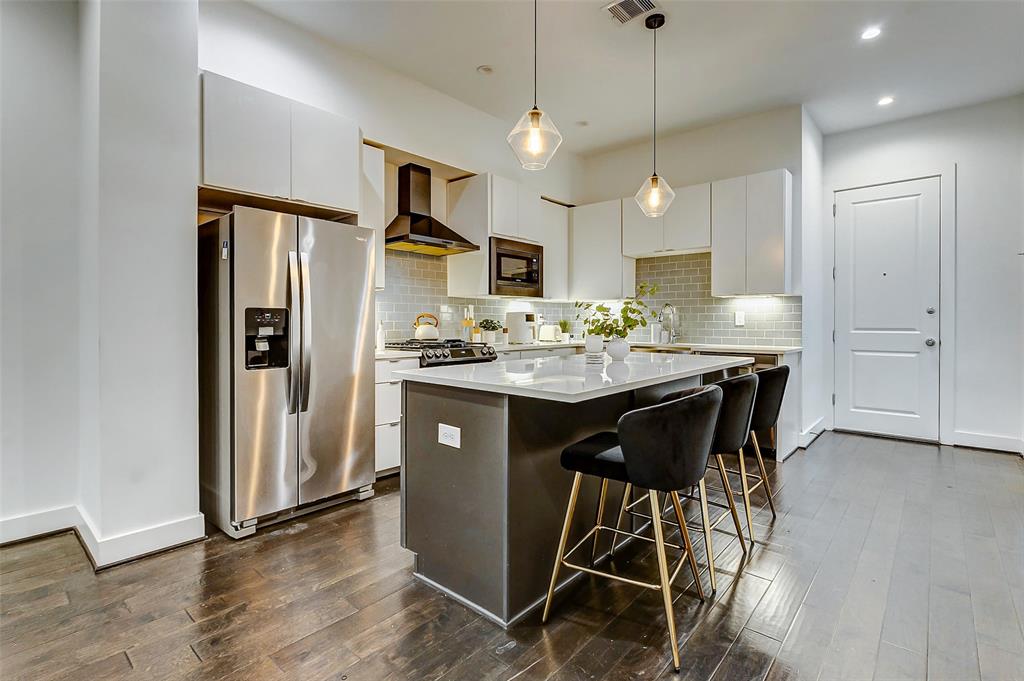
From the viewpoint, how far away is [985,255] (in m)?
4.37

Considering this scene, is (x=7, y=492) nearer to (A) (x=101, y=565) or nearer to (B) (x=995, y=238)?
(A) (x=101, y=565)

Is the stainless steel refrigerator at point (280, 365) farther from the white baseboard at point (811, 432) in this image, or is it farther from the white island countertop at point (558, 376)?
the white baseboard at point (811, 432)

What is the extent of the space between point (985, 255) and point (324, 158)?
543 centimetres

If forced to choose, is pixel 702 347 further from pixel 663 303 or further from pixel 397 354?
pixel 397 354

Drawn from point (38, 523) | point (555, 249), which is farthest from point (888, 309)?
point (38, 523)

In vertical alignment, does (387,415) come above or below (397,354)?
below

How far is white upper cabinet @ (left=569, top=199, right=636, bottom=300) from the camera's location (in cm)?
532

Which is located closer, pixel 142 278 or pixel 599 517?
pixel 599 517

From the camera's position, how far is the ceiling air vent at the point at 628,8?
9.73 feet

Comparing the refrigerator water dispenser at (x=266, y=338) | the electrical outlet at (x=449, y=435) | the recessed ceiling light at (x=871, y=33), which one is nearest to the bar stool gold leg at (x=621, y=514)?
the electrical outlet at (x=449, y=435)

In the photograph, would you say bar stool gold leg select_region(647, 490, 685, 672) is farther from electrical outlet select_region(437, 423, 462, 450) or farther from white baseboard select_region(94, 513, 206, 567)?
white baseboard select_region(94, 513, 206, 567)

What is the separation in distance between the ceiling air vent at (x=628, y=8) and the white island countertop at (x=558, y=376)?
2108 millimetres

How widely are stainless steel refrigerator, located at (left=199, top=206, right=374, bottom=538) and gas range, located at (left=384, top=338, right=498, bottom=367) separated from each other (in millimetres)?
606

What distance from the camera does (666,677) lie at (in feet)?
5.21
